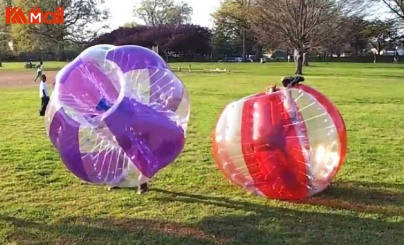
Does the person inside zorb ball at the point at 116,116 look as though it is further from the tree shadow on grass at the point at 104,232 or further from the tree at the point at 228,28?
the tree at the point at 228,28

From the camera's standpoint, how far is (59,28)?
66.2 metres

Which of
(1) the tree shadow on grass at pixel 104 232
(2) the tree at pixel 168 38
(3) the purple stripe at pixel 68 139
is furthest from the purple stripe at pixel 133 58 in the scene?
(2) the tree at pixel 168 38

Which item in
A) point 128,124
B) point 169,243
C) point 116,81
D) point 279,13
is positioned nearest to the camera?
point 169,243

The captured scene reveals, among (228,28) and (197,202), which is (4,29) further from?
(197,202)

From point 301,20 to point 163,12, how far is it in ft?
157

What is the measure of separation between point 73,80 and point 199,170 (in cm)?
249

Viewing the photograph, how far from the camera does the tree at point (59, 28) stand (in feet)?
215

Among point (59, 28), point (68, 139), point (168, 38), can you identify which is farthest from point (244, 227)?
point (168, 38)

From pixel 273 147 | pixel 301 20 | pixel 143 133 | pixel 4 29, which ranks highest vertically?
pixel 4 29

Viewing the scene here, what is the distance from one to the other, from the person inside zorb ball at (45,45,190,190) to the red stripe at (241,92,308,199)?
0.80 metres

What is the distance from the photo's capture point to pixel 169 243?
186 inches

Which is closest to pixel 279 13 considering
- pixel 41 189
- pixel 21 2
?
pixel 21 2

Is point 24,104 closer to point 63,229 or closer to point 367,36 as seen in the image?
point 63,229

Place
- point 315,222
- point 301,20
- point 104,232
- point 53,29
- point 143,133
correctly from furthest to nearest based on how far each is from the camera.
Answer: point 53,29 < point 301,20 < point 143,133 < point 315,222 < point 104,232
